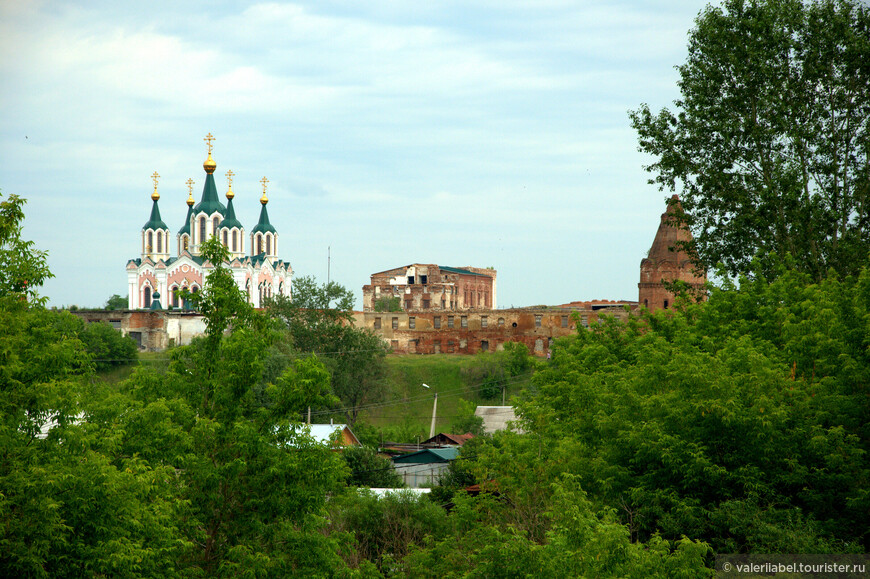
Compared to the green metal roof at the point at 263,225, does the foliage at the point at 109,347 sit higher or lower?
lower

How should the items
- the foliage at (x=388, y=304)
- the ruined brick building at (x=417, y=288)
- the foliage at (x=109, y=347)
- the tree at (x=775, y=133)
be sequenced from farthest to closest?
the ruined brick building at (x=417, y=288) → the foliage at (x=388, y=304) → the foliage at (x=109, y=347) → the tree at (x=775, y=133)

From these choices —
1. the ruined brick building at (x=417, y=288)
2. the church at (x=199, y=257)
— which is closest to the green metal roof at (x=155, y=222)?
the church at (x=199, y=257)

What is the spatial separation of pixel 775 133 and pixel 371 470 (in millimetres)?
16742

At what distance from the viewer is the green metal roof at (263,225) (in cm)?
8706

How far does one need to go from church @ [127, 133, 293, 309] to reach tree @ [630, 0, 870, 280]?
5687 centimetres

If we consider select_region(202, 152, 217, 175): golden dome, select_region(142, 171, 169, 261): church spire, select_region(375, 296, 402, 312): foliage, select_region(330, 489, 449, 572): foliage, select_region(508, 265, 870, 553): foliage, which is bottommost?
select_region(330, 489, 449, 572): foliage

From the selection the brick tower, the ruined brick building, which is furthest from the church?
the brick tower

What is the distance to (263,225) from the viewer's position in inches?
3438

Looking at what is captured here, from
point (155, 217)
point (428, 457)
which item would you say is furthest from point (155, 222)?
point (428, 457)

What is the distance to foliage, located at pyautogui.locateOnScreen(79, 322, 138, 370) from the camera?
191 feet

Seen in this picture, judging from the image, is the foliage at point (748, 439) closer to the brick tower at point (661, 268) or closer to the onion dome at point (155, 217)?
the brick tower at point (661, 268)

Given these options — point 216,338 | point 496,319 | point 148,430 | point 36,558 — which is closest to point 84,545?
point 36,558

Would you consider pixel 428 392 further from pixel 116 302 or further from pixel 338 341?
pixel 116 302

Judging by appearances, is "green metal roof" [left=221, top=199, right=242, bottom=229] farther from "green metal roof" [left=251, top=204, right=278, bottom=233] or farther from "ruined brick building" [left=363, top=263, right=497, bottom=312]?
"ruined brick building" [left=363, top=263, right=497, bottom=312]
